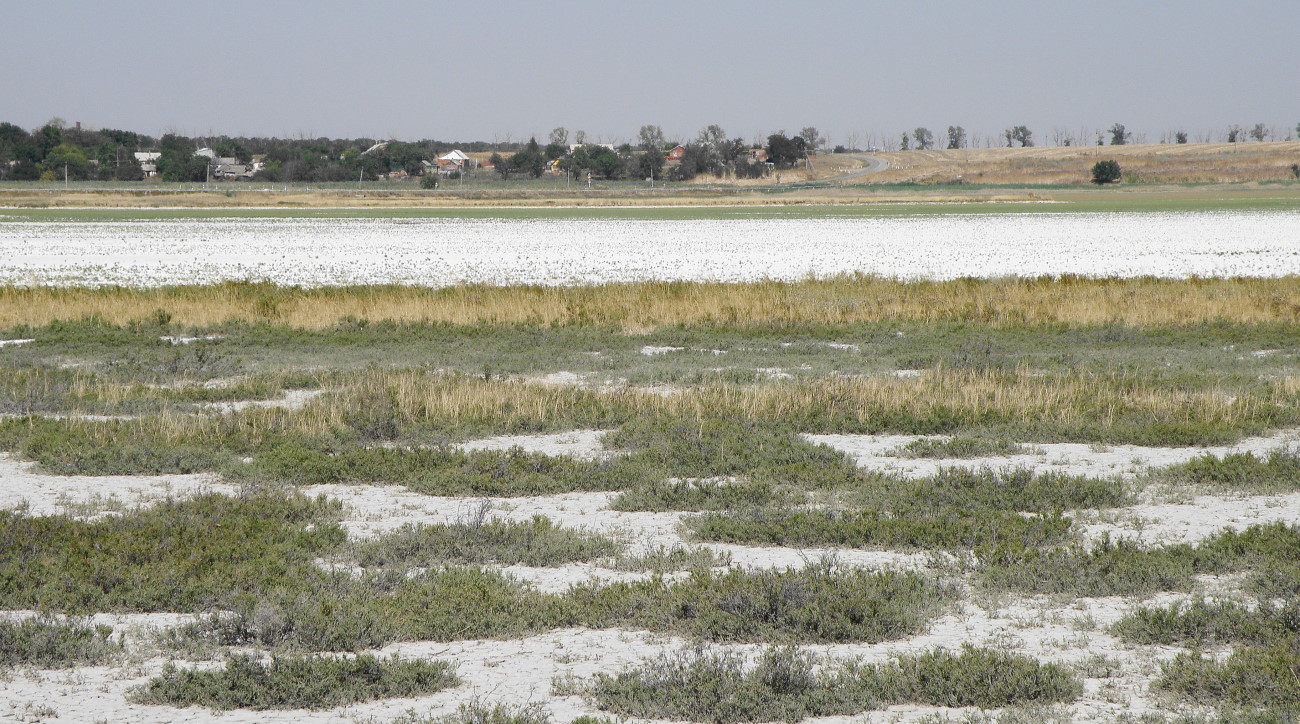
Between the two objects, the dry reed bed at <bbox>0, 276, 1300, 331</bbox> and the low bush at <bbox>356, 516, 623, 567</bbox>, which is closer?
the low bush at <bbox>356, 516, 623, 567</bbox>

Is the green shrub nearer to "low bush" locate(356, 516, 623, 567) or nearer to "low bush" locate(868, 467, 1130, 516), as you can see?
"low bush" locate(356, 516, 623, 567)

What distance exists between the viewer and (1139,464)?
12.0m

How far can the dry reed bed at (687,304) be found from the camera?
25.0 meters

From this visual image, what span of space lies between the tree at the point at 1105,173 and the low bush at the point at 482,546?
17797 cm

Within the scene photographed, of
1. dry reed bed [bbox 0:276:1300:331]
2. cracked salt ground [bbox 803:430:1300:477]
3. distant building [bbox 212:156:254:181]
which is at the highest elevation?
distant building [bbox 212:156:254:181]

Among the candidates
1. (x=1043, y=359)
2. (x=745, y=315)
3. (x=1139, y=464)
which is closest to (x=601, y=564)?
(x=1139, y=464)

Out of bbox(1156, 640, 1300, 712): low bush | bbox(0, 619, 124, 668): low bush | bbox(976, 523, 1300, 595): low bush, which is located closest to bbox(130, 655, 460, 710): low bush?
bbox(0, 619, 124, 668): low bush

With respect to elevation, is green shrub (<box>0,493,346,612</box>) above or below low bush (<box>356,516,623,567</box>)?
above

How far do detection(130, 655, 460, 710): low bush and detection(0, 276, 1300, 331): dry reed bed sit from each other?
17.9m

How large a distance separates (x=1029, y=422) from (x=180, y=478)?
9.32 m

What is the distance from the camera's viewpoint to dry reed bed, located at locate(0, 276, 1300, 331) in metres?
25.0

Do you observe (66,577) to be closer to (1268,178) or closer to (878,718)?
(878,718)

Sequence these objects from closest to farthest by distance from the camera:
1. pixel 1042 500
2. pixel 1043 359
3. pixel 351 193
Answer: pixel 1042 500 < pixel 1043 359 < pixel 351 193

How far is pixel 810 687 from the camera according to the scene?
6.24 metres
